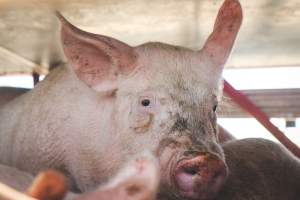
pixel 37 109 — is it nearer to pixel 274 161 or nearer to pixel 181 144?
pixel 181 144

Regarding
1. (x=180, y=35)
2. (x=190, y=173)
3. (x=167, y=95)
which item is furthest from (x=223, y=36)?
(x=190, y=173)

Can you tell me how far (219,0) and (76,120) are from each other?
1.02 m

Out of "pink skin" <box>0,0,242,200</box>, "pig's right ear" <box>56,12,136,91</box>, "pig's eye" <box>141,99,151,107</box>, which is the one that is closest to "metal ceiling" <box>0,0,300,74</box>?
"pink skin" <box>0,0,242,200</box>

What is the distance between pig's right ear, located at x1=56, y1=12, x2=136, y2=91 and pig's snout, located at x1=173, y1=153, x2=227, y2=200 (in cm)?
72

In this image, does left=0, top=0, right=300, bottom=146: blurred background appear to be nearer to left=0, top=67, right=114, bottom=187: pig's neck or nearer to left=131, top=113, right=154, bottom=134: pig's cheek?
left=0, top=67, right=114, bottom=187: pig's neck

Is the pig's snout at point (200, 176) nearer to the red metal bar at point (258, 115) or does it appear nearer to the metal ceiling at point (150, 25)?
the metal ceiling at point (150, 25)

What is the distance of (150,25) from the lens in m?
3.62

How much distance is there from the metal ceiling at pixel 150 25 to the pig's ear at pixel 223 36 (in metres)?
0.26

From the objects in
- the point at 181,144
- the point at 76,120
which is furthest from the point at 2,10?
the point at 181,144

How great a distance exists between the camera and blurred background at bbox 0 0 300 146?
128 inches

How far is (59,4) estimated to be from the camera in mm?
3178

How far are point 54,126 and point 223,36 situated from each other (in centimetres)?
95

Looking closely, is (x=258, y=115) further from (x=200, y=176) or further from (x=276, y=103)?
(x=200, y=176)

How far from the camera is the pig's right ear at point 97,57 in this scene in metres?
2.71
